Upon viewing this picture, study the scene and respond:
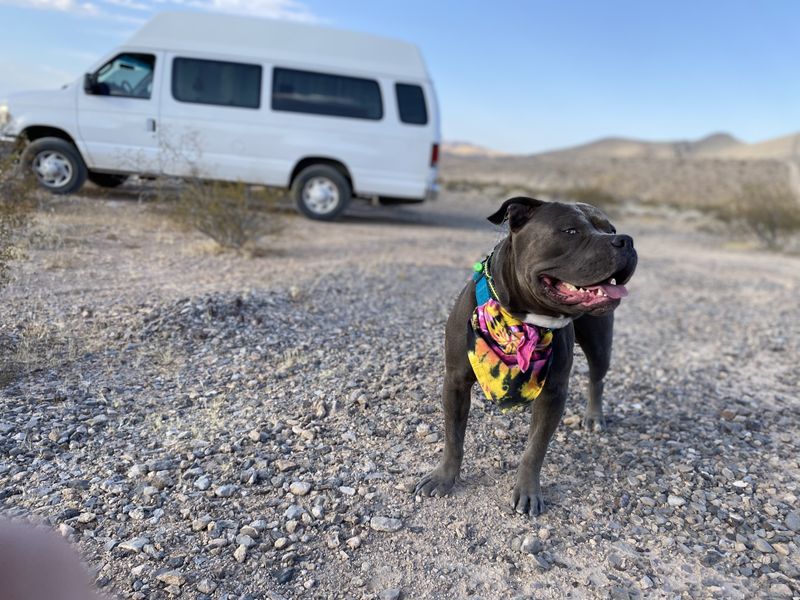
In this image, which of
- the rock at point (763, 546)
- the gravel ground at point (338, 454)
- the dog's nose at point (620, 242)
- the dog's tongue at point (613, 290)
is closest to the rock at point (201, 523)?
the gravel ground at point (338, 454)

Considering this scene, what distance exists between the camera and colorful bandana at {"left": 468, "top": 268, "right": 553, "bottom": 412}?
9.18 ft

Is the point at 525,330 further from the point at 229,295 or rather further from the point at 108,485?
the point at 229,295

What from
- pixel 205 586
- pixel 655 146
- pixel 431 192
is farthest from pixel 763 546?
pixel 655 146

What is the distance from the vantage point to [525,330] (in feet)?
9.20

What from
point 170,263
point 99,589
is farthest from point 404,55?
point 99,589

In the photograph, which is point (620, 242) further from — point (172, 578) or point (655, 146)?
point (655, 146)

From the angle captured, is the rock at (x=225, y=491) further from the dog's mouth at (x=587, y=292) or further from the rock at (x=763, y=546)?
the rock at (x=763, y=546)

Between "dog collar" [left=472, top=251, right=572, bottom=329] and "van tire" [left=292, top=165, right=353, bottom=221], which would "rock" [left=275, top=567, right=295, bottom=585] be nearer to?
"dog collar" [left=472, top=251, right=572, bottom=329]

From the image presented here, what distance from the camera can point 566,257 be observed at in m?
2.50

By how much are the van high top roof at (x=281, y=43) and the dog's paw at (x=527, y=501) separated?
8.81m

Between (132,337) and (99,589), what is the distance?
242cm

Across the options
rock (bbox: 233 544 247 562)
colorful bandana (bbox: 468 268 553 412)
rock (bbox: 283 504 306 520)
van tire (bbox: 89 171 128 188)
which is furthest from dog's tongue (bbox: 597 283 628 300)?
van tire (bbox: 89 171 128 188)

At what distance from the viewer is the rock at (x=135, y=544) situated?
8.58ft

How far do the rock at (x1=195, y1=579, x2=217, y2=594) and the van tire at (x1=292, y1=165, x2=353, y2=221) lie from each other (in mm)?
8853
